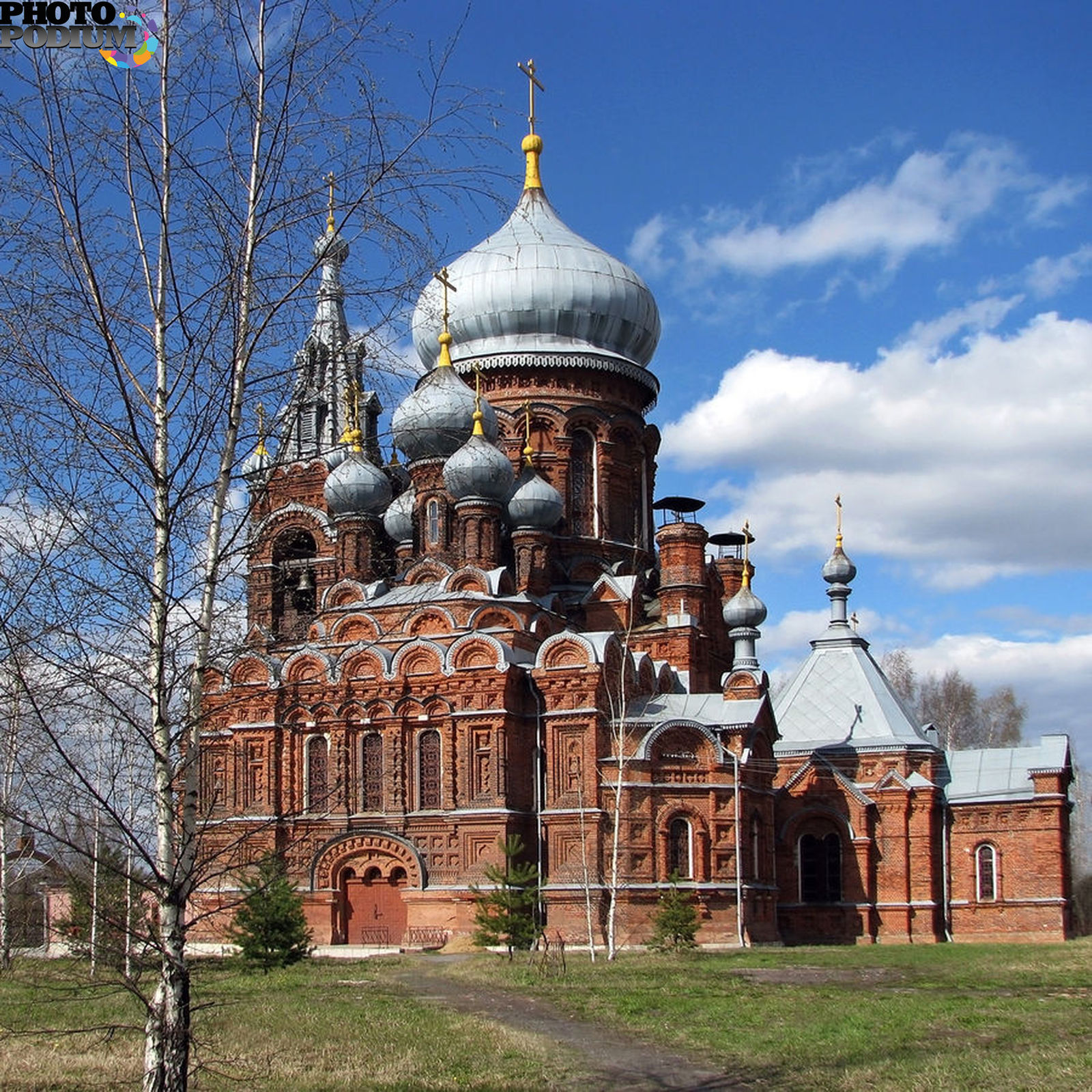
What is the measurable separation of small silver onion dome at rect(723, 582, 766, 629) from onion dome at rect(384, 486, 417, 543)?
7.23 m

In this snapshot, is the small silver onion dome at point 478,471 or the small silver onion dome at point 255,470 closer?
the small silver onion dome at point 255,470

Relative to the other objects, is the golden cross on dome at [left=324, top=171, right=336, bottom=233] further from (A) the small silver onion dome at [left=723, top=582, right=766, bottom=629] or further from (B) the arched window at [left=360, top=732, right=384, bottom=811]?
(A) the small silver onion dome at [left=723, top=582, right=766, bottom=629]

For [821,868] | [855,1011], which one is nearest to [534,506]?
[821,868]

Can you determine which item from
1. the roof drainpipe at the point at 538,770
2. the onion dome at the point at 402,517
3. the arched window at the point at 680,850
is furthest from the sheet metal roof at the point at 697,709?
the onion dome at the point at 402,517

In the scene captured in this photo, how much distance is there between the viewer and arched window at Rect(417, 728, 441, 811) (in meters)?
25.7

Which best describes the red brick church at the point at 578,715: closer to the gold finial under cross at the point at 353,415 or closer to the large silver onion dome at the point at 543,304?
the large silver onion dome at the point at 543,304

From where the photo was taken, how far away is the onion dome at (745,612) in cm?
3131

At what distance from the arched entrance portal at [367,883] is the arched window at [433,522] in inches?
247

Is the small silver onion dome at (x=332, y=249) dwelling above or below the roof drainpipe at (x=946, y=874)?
above

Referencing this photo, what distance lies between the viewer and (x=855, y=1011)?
12812mm

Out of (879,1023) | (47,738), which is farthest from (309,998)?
(47,738)

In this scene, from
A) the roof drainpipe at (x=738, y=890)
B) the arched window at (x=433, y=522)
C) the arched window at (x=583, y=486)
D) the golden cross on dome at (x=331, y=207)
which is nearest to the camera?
the golden cross on dome at (x=331, y=207)

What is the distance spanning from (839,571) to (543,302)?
924 cm

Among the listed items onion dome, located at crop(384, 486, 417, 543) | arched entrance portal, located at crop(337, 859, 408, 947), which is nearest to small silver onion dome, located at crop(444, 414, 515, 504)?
onion dome, located at crop(384, 486, 417, 543)
